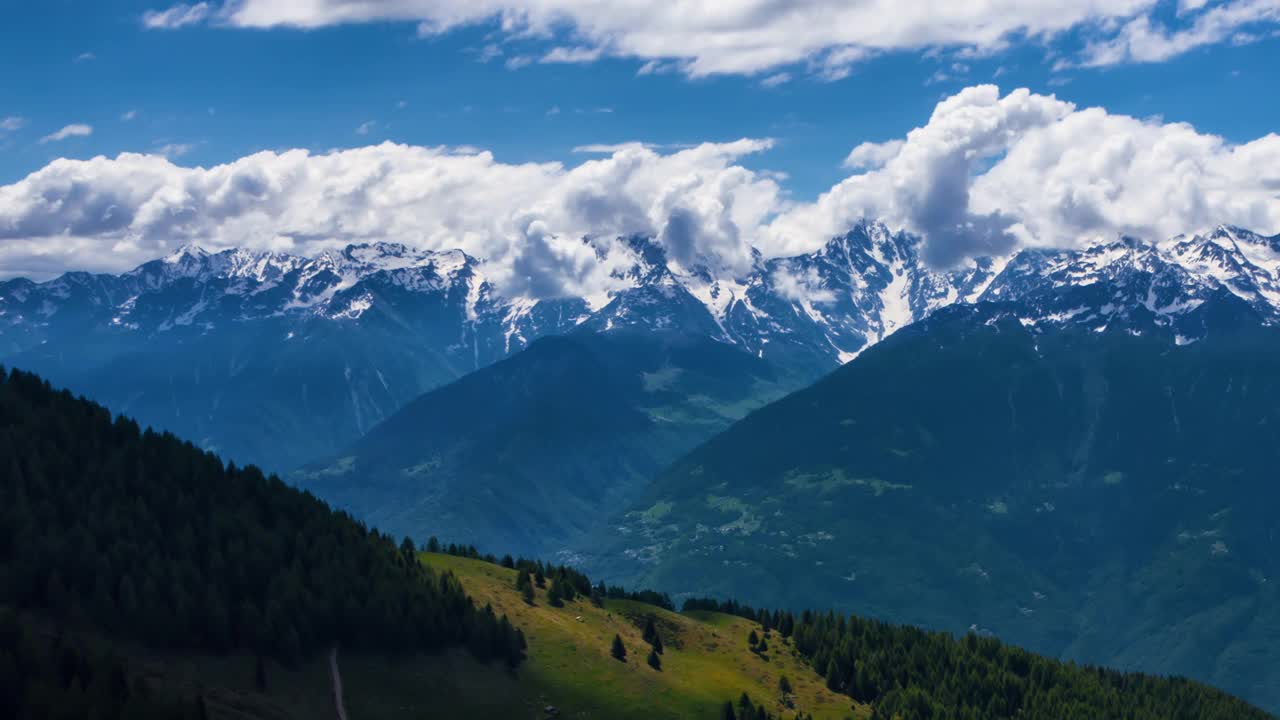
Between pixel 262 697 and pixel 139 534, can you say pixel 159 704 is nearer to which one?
pixel 262 697

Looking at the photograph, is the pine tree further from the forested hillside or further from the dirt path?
the dirt path

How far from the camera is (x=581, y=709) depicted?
197 meters

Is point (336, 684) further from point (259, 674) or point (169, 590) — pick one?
point (169, 590)

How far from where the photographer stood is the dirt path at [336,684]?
571ft

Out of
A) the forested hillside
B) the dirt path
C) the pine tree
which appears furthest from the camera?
the dirt path

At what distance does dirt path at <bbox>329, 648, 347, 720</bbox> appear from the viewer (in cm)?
17412

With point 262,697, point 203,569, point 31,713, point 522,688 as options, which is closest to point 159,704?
point 31,713

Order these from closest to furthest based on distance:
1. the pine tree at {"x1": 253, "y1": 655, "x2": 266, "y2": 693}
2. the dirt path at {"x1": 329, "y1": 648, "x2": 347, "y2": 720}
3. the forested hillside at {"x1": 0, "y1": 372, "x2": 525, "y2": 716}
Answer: the forested hillside at {"x1": 0, "y1": 372, "x2": 525, "y2": 716}, the pine tree at {"x1": 253, "y1": 655, "x2": 266, "y2": 693}, the dirt path at {"x1": 329, "y1": 648, "x2": 347, "y2": 720}

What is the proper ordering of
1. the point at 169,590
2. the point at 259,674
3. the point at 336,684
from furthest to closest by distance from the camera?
1. the point at 336,684
2. the point at 169,590
3. the point at 259,674

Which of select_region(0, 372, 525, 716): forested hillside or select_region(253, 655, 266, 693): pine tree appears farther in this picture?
select_region(253, 655, 266, 693): pine tree

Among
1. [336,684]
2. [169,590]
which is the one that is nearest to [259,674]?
[336,684]

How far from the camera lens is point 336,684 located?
18038 centimetres

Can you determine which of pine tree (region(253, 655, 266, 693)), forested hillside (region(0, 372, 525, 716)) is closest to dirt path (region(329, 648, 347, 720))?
forested hillside (region(0, 372, 525, 716))

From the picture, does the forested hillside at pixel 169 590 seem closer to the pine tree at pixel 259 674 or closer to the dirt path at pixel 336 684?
the dirt path at pixel 336 684
